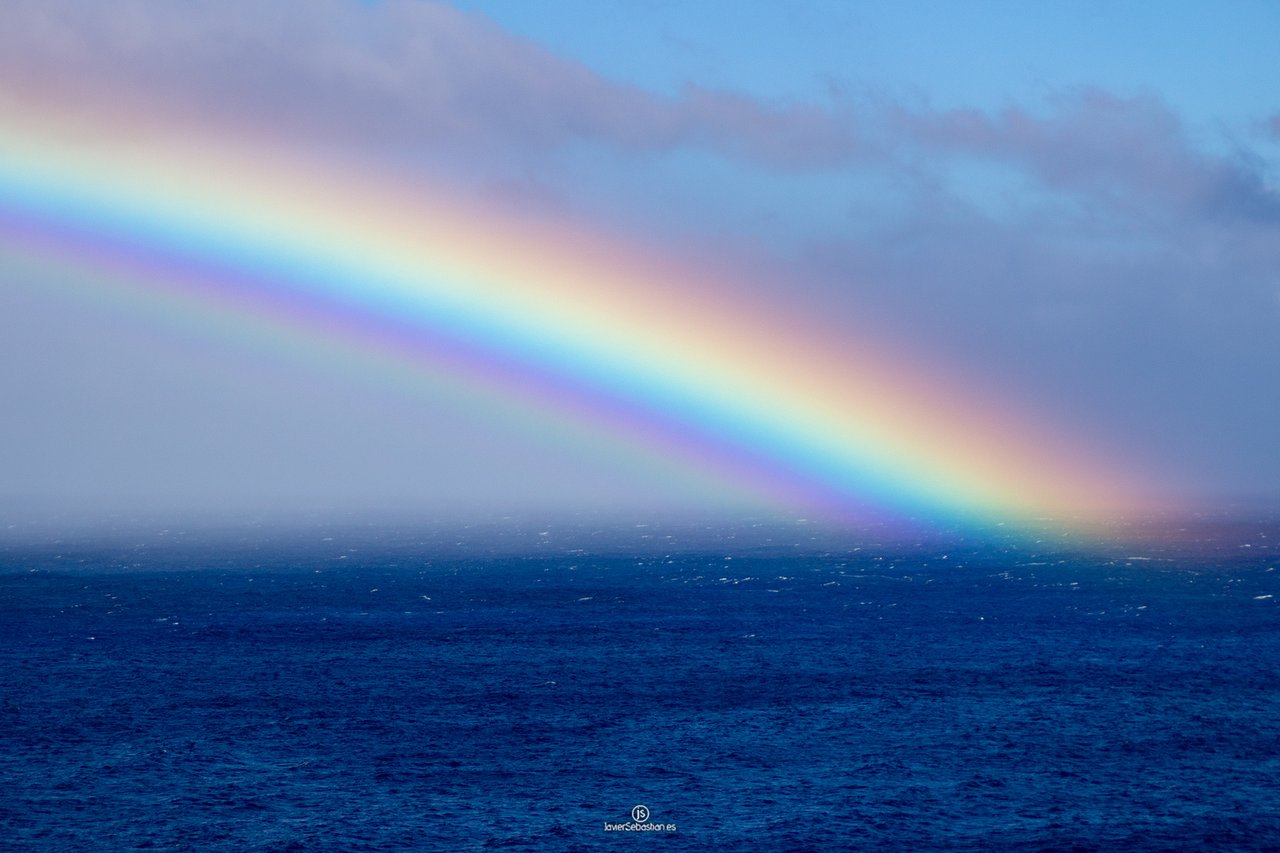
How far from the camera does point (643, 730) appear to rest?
94.1 m

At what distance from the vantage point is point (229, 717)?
9838 cm

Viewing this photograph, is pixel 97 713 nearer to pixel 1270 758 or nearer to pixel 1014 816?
pixel 1014 816

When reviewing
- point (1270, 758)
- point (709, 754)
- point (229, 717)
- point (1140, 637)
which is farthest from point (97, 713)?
point (1140, 637)

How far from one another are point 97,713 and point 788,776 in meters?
60.0

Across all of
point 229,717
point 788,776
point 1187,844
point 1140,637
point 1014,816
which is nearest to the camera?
point 1187,844

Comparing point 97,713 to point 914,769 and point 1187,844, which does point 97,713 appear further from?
point 1187,844

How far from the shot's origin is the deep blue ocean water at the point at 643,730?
70062mm

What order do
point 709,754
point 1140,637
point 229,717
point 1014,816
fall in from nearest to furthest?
1. point 1014,816
2. point 709,754
3. point 229,717
4. point 1140,637

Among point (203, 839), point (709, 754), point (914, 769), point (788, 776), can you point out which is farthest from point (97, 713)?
point (914, 769)

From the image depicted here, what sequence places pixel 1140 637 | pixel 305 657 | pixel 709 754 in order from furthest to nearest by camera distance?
1. pixel 1140 637
2. pixel 305 657
3. pixel 709 754

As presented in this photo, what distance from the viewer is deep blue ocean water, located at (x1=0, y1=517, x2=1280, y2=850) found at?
70.1 meters

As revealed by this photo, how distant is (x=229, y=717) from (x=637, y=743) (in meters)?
35.7

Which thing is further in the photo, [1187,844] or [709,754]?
[709,754]

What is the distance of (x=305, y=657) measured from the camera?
424ft
